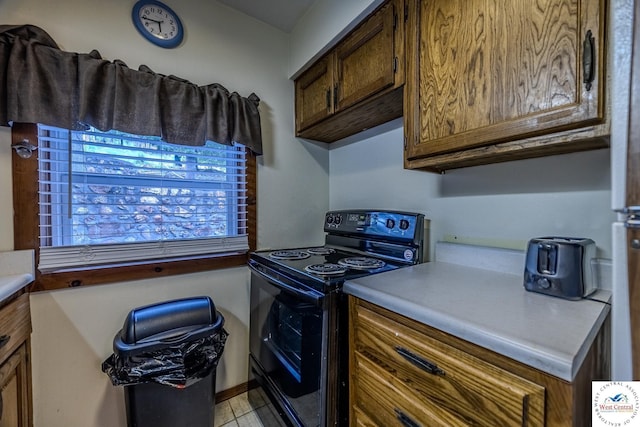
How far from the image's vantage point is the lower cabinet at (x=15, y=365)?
35.9 inches

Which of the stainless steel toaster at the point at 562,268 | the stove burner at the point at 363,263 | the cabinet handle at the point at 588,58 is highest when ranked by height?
the cabinet handle at the point at 588,58

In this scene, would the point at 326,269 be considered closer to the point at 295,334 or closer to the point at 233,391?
the point at 295,334

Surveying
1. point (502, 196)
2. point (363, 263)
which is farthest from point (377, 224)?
point (502, 196)

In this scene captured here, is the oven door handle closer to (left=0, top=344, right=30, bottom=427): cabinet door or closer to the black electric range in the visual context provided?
the black electric range

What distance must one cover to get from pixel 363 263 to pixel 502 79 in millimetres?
925

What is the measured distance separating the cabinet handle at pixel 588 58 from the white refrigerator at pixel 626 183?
0.55 feet

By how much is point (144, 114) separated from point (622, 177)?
1774 millimetres

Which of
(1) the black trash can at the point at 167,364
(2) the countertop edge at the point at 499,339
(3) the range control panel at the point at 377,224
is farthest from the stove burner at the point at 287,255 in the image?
(2) the countertop edge at the point at 499,339

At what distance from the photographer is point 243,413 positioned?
5.14ft

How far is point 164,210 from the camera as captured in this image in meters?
1.48

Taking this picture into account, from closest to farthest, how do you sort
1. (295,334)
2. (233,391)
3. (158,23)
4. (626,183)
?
1. (626,183)
2. (295,334)
3. (158,23)
4. (233,391)

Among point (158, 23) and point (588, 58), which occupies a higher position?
point (158, 23)

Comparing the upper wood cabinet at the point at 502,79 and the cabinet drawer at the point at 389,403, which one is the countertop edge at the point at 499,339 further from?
the upper wood cabinet at the point at 502,79

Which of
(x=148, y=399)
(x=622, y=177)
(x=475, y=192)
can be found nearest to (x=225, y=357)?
(x=148, y=399)
